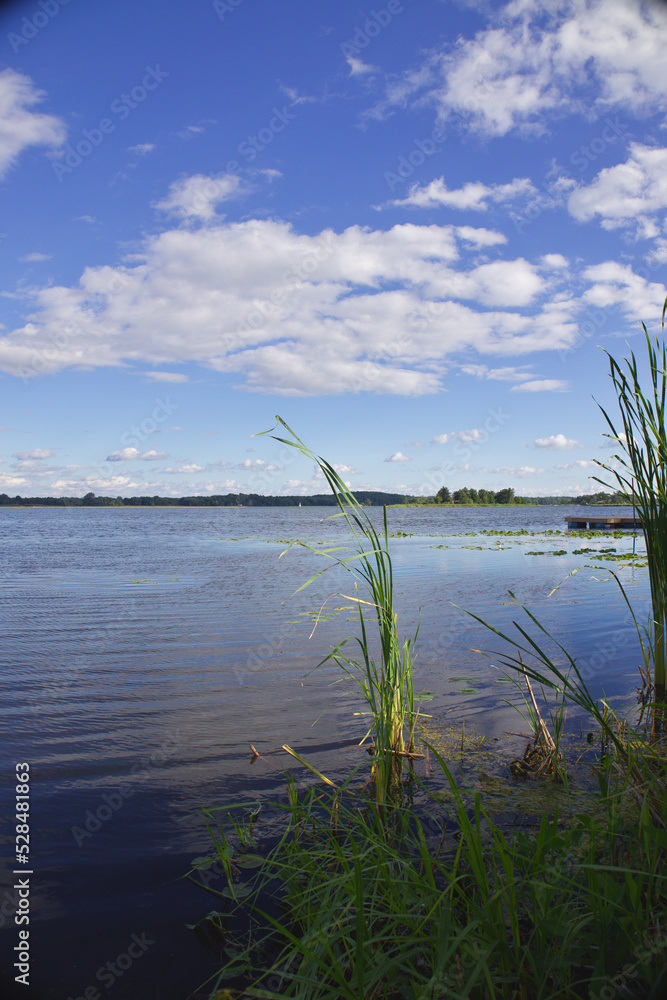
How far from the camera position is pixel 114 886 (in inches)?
Answer: 121

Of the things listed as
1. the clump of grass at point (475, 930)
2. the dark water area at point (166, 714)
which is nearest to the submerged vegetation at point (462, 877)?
the clump of grass at point (475, 930)

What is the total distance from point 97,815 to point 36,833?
39 centimetres

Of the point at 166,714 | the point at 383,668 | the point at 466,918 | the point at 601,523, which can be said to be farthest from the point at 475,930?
the point at 601,523

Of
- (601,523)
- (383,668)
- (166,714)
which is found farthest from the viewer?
(601,523)


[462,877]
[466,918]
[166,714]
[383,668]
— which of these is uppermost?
[383,668]

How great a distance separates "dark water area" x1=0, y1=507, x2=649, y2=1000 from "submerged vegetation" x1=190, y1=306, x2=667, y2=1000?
37 cm

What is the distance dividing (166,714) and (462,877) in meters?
4.36

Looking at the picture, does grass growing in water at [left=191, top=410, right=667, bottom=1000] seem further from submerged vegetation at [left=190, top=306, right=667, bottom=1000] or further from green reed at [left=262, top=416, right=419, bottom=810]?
green reed at [left=262, top=416, right=419, bottom=810]

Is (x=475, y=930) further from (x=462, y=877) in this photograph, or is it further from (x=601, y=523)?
(x=601, y=523)

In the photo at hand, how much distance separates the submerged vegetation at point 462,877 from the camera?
1870 mm

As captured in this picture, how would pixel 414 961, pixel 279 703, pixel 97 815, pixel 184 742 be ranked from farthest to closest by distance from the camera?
pixel 279 703, pixel 184 742, pixel 97 815, pixel 414 961

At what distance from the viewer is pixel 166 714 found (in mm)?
5754

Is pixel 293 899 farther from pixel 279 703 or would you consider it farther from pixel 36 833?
pixel 279 703

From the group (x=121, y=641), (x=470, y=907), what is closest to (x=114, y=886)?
(x=470, y=907)
